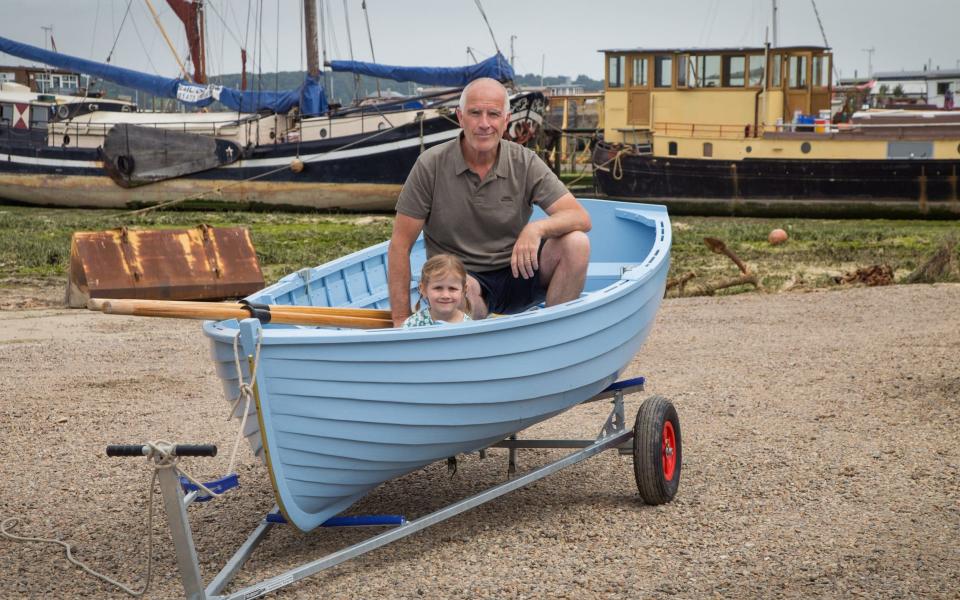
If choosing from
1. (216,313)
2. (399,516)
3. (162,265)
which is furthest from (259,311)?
(162,265)

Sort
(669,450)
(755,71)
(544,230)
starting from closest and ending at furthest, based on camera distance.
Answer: (544,230) → (669,450) → (755,71)

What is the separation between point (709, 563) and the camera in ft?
14.5

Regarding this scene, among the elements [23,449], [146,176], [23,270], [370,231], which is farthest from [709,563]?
[146,176]

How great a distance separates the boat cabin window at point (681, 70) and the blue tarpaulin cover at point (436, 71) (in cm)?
364

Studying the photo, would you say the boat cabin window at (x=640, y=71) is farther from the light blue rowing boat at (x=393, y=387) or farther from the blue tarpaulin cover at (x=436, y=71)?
the light blue rowing boat at (x=393, y=387)

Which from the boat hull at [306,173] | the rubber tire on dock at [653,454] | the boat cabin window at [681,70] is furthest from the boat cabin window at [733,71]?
the rubber tire on dock at [653,454]

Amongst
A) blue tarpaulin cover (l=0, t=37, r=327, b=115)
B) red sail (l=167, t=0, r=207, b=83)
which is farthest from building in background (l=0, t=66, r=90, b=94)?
blue tarpaulin cover (l=0, t=37, r=327, b=115)

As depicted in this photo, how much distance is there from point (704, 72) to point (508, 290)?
20268 mm

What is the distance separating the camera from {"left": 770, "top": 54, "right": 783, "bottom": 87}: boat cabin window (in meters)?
24.2

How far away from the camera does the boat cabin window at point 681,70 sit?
24.6 metres

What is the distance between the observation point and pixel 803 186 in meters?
22.3

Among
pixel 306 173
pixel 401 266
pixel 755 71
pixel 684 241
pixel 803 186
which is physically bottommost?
pixel 684 241

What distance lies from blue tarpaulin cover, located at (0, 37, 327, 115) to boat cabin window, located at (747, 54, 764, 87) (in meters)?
9.46

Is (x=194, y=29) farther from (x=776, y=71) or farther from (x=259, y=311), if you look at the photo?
(x=259, y=311)
